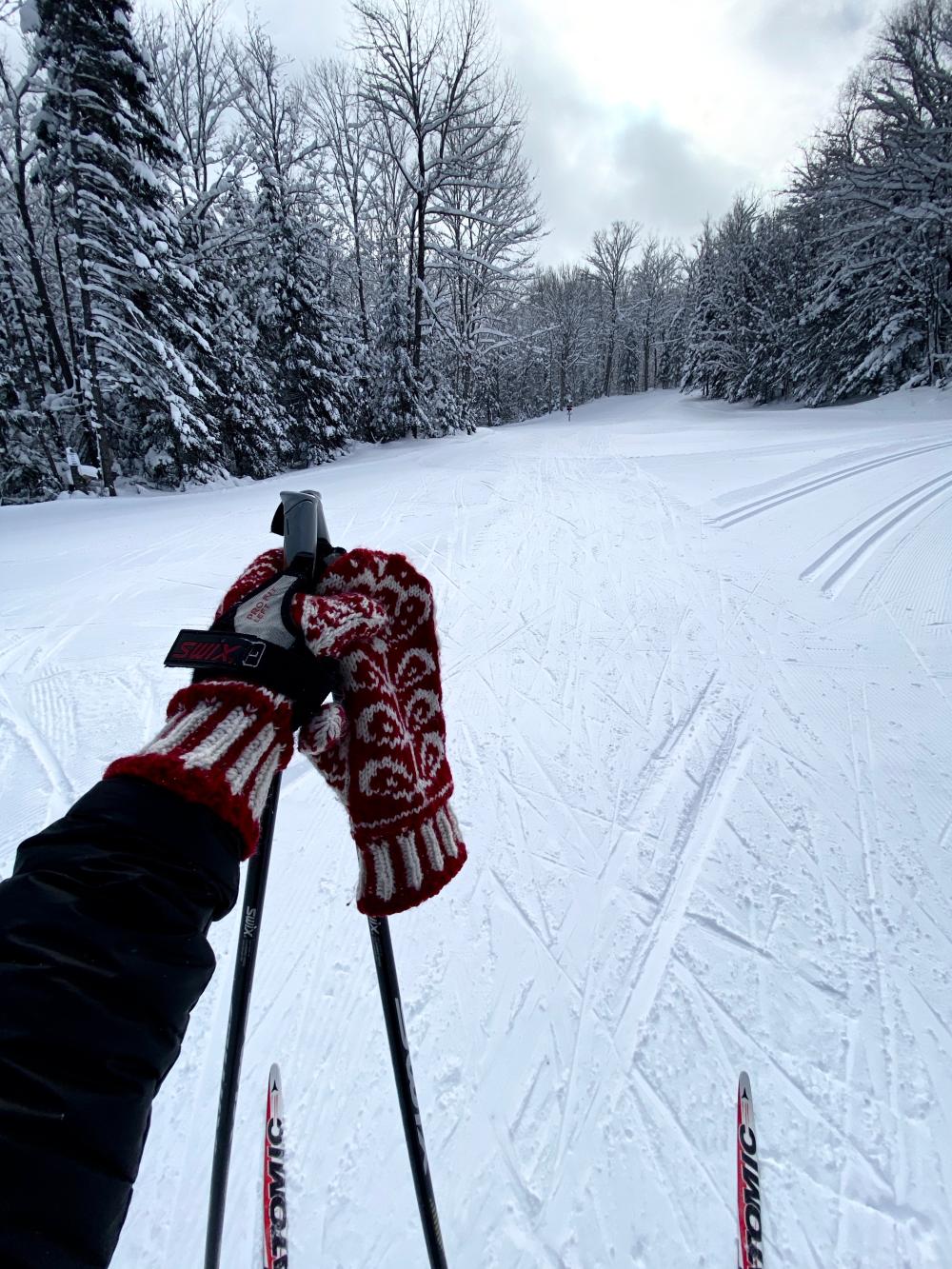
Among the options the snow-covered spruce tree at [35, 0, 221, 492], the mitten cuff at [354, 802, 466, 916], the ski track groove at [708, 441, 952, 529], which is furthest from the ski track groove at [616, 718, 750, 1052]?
the snow-covered spruce tree at [35, 0, 221, 492]

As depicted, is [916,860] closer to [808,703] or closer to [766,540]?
[808,703]

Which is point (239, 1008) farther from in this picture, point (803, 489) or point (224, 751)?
point (803, 489)

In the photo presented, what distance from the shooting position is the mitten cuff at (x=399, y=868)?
1.17m

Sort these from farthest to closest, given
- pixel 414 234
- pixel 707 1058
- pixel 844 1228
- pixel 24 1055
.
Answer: pixel 414 234
pixel 707 1058
pixel 844 1228
pixel 24 1055

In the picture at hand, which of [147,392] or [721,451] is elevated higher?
[147,392]

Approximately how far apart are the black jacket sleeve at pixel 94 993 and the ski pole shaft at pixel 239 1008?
355 mm

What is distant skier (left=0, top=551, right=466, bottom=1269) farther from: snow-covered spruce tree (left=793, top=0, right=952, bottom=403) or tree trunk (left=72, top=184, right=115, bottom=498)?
snow-covered spruce tree (left=793, top=0, right=952, bottom=403)

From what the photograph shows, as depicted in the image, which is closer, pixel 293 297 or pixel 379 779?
pixel 379 779

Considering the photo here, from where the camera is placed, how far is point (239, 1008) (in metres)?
1.21

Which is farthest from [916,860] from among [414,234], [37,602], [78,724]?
[414,234]

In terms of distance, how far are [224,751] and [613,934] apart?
1887 mm

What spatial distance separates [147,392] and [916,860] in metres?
13.2

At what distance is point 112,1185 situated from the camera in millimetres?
608

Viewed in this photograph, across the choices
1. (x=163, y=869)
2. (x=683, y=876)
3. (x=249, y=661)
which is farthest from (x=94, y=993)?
(x=683, y=876)
